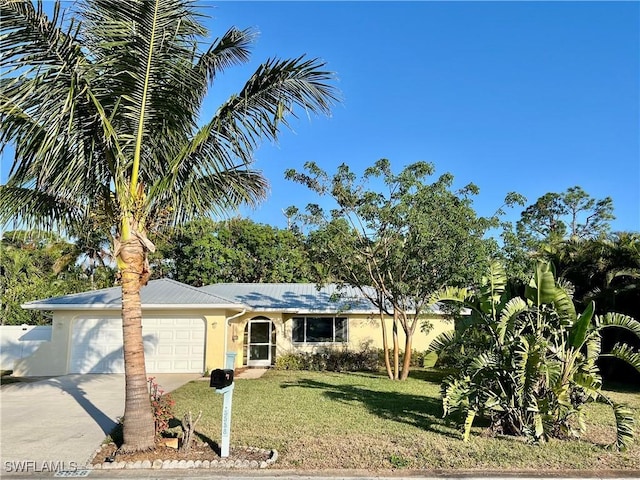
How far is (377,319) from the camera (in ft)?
66.6

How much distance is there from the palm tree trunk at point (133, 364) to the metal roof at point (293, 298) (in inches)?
433

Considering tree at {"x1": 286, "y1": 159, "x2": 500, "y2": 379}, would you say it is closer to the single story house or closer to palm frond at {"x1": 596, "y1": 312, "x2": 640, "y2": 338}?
the single story house

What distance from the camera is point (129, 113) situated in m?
6.97

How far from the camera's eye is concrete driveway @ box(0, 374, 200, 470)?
22.2ft

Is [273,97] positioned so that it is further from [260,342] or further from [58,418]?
[260,342]

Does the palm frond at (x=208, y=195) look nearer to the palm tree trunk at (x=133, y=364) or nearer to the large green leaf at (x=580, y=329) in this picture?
the palm tree trunk at (x=133, y=364)

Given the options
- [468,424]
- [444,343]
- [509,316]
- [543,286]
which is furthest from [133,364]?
[543,286]

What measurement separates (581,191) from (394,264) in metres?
34.1

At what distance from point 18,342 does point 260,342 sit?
9.15 m

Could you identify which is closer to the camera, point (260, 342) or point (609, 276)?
point (609, 276)

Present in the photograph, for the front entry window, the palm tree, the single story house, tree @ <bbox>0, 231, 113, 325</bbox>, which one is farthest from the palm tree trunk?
tree @ <bbox>0, 231, 113, 325</bbox>

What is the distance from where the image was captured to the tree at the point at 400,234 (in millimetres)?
Answer: 13008

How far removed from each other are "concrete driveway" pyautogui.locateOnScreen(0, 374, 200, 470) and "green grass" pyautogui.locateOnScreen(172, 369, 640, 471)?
1.66 meters

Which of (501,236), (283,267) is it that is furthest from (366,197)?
(283,267)
